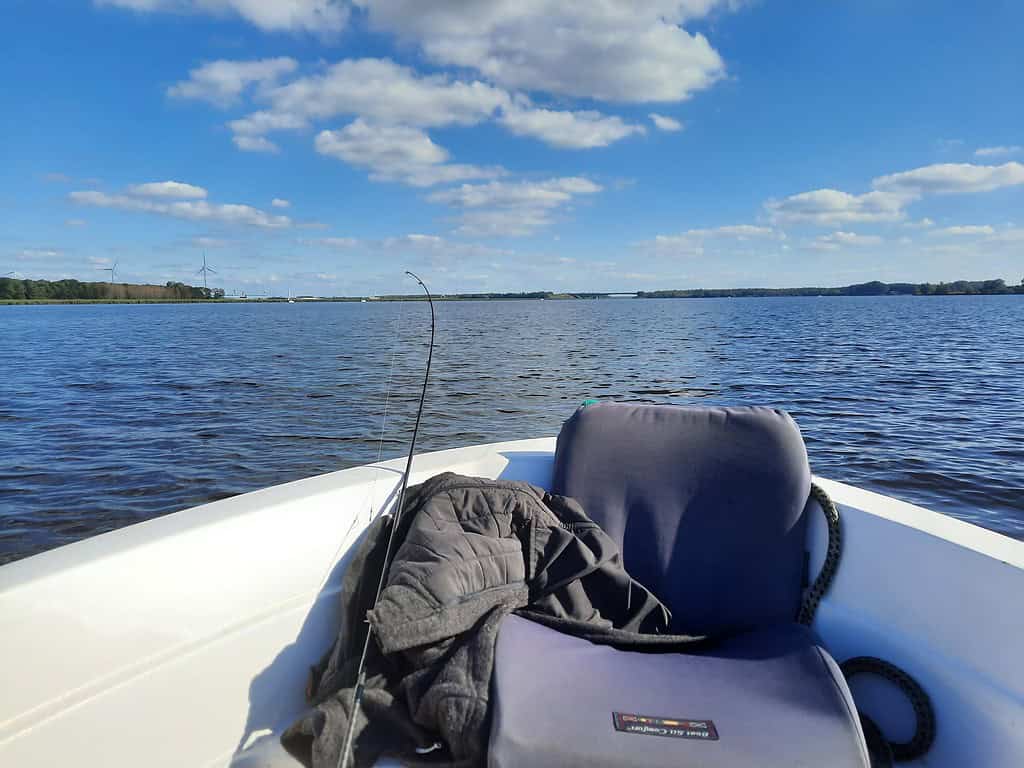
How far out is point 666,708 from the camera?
1393 millimetres

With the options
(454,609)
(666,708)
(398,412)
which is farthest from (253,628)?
(398,412)

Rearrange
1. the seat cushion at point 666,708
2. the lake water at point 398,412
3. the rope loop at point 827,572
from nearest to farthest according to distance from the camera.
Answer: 1. the seat cushion at point 666,708
2. the rope loop at point 827,572
3. the lake water at point 398,412

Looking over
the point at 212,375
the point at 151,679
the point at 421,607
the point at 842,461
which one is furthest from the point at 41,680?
the point at 212,375

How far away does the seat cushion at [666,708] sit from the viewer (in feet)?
4.19

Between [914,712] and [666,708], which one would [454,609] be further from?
[914,712]

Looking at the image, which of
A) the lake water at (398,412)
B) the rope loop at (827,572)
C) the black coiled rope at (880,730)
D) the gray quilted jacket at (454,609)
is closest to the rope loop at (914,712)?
the black coiled rope at (880,730)

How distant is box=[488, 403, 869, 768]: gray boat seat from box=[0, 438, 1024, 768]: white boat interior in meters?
0.14

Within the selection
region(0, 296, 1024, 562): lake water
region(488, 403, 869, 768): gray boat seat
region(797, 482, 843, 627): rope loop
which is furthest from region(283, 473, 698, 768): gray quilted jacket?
region(0, 296, 1024, 562): lake water

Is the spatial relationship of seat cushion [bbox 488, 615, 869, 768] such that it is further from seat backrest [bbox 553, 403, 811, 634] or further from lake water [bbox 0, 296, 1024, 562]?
lake water [bbox 0, 296, 1024, 562]

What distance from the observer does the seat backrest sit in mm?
1955

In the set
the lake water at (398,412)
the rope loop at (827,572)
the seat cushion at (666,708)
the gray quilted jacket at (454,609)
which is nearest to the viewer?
the seat cushion at (666,708)

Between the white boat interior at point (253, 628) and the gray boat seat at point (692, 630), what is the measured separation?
0.14 m

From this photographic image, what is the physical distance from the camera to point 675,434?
2.17m

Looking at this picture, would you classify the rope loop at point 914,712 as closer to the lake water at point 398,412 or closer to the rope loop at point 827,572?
the rope loop at point 827,572
